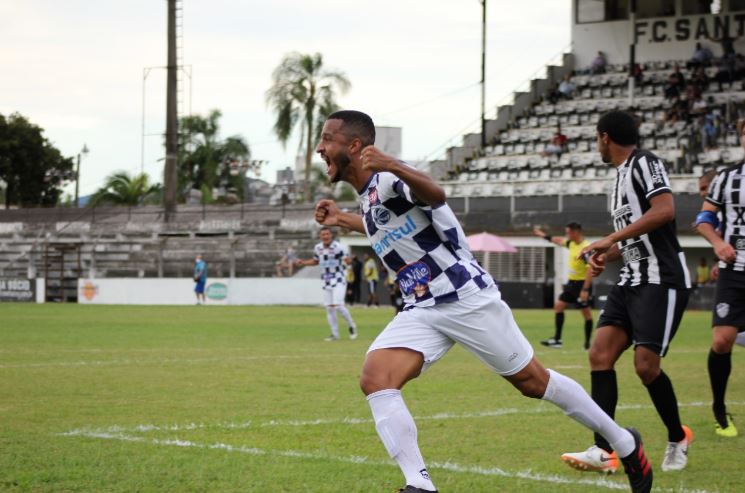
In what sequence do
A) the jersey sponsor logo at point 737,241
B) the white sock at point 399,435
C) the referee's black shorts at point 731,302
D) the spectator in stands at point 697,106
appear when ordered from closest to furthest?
the white sock at point 399,435
the referee's black shorts at point 731,302
the jersey sponsor logo at point 737,241
the spectator in stands at point 697,106

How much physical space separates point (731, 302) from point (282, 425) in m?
3.74

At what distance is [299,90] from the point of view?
62.5m

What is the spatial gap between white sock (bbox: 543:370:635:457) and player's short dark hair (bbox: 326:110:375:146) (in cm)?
165

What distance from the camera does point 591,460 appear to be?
766 centimetres

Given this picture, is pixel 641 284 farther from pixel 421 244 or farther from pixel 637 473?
pixel 421 244

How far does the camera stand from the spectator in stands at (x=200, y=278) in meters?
44.2

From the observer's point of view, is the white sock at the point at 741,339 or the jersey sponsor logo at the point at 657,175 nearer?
the jersey sponsor logo at the point at 657,175

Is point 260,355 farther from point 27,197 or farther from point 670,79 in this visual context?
point 27,197

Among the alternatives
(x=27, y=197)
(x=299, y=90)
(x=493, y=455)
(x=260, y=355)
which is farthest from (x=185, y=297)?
(x=493, y=455)

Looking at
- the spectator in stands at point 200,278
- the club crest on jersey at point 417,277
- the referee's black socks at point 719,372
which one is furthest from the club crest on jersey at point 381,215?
the spectator in stands at point 200,278

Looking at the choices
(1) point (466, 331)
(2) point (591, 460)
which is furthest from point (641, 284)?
(1) point (466, 331)

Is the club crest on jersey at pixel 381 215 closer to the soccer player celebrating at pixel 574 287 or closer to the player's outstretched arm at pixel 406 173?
the player's outstretched arm at pixel 406 173

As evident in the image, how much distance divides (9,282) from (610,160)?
4473 cm

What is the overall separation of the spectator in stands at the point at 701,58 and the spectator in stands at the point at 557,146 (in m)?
6.89
